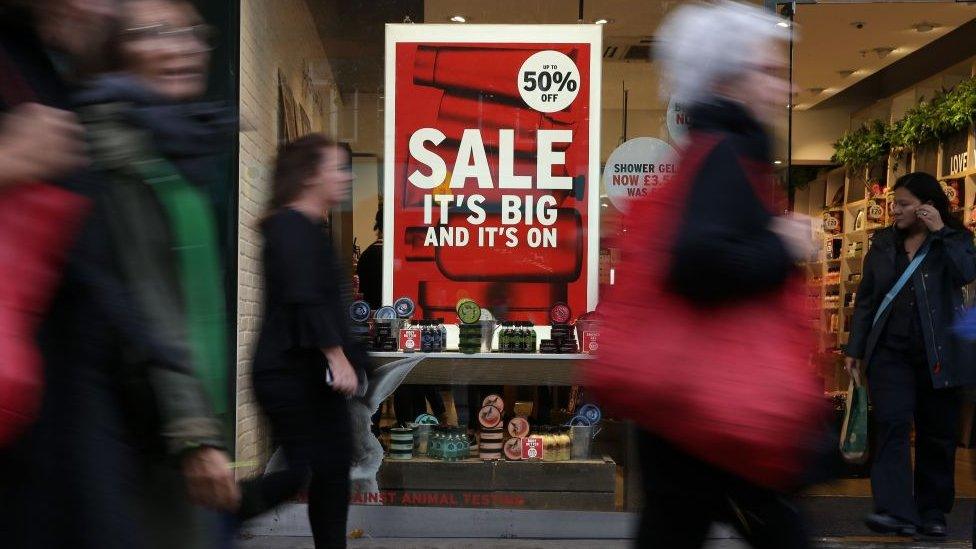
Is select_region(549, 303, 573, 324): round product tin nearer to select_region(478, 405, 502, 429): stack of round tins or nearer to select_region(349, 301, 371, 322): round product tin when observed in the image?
select_region(478, 405, 502, 429): stack of round tins

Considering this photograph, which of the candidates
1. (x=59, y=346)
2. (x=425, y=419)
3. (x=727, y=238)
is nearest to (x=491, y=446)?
(x=425, y=419)

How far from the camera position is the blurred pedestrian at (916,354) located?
17.5ft

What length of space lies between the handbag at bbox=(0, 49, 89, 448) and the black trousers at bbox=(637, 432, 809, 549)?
126 cm

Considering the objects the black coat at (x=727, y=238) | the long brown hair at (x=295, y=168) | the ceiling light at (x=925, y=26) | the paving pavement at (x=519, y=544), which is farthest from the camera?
the ceiling light at (x=925, y=26)

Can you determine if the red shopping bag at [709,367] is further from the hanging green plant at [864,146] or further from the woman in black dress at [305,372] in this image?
the hanging green plant at [864,146]

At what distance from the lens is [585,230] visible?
229 inches

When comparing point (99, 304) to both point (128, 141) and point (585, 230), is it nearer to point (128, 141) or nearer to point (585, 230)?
point (128, 141)

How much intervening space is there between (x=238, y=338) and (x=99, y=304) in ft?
12.9

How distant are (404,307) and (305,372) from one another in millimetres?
2194

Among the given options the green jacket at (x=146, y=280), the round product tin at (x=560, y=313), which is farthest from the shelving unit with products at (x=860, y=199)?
the green jacket at (x=146, y=280)

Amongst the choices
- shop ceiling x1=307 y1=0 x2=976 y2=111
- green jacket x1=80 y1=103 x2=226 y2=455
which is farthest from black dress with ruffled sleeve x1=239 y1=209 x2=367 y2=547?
shop ceiling x1=307 y1=0 x2=976 y2=111

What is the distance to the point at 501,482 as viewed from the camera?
563cm

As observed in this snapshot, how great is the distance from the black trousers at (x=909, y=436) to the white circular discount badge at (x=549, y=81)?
6.72 ft

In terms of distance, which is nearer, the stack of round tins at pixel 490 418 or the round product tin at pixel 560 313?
the stack of round tins at pixel 490 418
